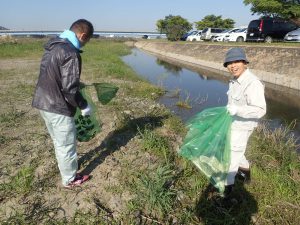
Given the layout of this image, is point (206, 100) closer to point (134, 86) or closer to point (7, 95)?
point (134, 86)

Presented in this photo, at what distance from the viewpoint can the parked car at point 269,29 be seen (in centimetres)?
2117

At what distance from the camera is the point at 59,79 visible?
10.6 ft

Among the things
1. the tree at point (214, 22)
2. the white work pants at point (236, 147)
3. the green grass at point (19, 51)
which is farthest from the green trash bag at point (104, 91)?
the tree at point (214, 22)

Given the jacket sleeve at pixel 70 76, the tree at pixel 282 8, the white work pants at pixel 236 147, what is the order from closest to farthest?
the jacket sleeve at pixel 70 76, the white work pants at pixel 236 147, the tree at pixel 282 8

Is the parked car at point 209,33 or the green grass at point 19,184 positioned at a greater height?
the green grass at point 19,184

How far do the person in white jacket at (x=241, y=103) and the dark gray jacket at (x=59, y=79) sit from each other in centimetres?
160

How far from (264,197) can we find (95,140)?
287 centimetres

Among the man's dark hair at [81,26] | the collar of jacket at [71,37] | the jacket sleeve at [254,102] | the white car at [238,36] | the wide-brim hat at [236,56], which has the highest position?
the man's dark hair at [81,26]

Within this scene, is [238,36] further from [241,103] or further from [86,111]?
[86,111]

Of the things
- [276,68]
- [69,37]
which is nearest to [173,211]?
[69,37]

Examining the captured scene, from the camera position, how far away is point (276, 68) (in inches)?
562

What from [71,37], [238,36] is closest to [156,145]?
[71,37]

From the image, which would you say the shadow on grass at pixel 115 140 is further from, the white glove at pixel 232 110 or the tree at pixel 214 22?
the tree at pixel 214 22

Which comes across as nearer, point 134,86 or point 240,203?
point 240,203
